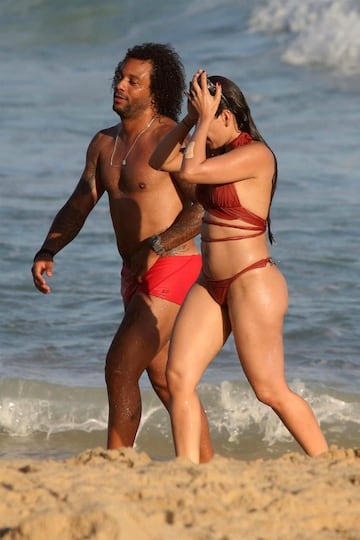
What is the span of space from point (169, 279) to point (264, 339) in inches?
36.2

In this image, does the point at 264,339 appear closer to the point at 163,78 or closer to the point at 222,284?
the point at 222,284

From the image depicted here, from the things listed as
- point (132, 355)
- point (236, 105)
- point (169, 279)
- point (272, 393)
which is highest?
point (236, 105)

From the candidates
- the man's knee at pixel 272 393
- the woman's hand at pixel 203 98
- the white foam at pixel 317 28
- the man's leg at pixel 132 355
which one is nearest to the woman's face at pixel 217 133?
the woman's hand at pixel 203 98

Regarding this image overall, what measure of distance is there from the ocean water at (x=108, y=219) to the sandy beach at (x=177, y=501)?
2.76 m

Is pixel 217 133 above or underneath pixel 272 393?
above

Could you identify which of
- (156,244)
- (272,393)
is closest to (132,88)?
(156,244)

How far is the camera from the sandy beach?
13.3ft

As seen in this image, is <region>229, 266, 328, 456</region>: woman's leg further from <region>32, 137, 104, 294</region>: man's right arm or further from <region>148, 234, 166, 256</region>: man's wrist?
<region>32, 137, 104, 294</region>: man's right arm

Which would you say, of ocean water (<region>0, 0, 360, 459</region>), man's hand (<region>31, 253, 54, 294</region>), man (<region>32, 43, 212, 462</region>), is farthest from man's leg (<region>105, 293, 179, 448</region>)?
ocean water (<region>0, 0, 360, 459</region>)

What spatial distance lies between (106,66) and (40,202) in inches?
332

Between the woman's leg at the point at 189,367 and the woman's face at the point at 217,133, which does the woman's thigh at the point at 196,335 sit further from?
the woman's face at the point at 217,133

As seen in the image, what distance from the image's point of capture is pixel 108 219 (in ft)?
41.6

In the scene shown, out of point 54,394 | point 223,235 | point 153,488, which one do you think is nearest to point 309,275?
point 54,394

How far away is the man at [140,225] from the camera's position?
19.8 feet
